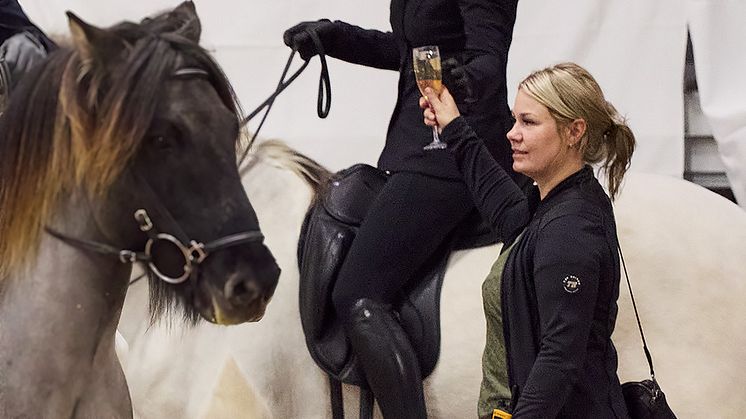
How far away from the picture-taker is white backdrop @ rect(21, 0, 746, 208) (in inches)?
123

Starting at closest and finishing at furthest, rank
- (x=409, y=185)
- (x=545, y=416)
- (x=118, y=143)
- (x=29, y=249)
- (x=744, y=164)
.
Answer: (x=118, y=143) < (x=29, y=249) < (x=545, y=416) < (x=409, y=185) < (x=744, y=164)

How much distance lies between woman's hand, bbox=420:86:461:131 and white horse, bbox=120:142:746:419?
1.63ft

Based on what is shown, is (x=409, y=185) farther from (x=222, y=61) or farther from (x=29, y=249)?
(x=222, y=61)

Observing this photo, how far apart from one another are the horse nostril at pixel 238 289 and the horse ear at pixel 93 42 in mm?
279

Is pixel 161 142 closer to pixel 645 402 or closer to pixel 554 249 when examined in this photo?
pixel 554 249

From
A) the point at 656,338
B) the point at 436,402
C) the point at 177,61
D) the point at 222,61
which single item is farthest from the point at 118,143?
the point at 222,61

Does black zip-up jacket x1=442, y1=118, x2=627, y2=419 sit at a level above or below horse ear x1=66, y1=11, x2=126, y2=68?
below

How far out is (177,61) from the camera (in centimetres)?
117

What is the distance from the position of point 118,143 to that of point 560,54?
228cm

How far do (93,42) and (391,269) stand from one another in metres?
1.03

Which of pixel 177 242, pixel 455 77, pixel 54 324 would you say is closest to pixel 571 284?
pixel 455 77

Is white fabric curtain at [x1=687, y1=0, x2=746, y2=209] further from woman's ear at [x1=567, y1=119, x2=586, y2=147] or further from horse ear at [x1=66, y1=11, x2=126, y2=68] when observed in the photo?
horse ear at [x1=66, y1=11, x2=126, y2=68]

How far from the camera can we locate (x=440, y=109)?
164cm

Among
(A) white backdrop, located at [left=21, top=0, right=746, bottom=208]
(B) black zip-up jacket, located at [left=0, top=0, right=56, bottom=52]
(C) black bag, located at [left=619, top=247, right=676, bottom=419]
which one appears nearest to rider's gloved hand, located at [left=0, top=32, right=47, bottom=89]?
(B) black zip-up jacket, located at [left=0, top=0, right=56, bottom=52]
